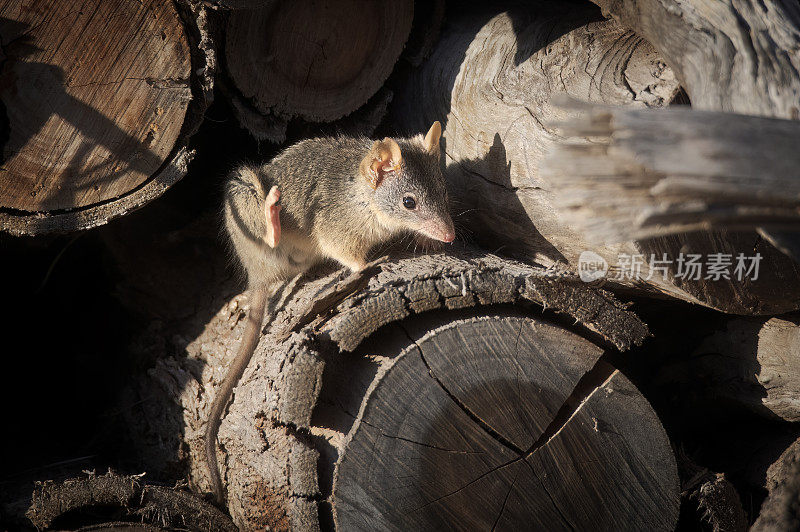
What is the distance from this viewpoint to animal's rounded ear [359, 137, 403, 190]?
3.36 m

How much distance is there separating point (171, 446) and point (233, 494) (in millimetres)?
718

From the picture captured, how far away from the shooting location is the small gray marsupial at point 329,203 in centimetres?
343

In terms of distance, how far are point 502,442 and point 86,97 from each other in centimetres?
240

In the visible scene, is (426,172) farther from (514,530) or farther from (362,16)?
(514,530)

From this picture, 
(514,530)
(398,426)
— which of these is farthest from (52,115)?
(514,530)

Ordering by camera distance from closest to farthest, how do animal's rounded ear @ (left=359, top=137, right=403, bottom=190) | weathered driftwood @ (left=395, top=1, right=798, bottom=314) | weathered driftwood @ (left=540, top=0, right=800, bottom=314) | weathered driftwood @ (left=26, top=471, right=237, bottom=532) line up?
weathered driftwood @ (left=540, top=0, right=800, bottom=314) → weathered driftwood @ (left=395, top=1, right=798, bottom=314) → weathered driftwood @ (left=26, top=471, right=237, bottom=532) → animal's rounded ear @ (left=359, top=137, right=403, bottom=190)

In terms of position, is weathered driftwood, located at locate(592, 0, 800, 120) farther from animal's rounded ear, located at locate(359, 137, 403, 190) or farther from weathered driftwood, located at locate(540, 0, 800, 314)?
animal's rounded ear, located at locate(359, 137, 403, 190)

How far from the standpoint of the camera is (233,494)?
279 cm

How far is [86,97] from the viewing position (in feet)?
8.93

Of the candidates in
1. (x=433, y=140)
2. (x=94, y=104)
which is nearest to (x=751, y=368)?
(x=433, y=140)

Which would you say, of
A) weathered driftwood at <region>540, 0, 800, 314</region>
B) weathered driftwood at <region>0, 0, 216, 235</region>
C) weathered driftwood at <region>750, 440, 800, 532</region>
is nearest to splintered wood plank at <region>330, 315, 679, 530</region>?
weathered driftwood at <region>750, 440, 800, 532</region>

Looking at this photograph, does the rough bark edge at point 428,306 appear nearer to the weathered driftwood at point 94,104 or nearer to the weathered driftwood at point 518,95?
the weathered driftwood at point 518,95

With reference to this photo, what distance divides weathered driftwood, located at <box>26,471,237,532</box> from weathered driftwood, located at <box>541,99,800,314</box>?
7.41ft

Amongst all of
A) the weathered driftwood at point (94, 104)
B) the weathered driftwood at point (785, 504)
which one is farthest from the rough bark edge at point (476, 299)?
the weathered driftwood at point (94, 104)
